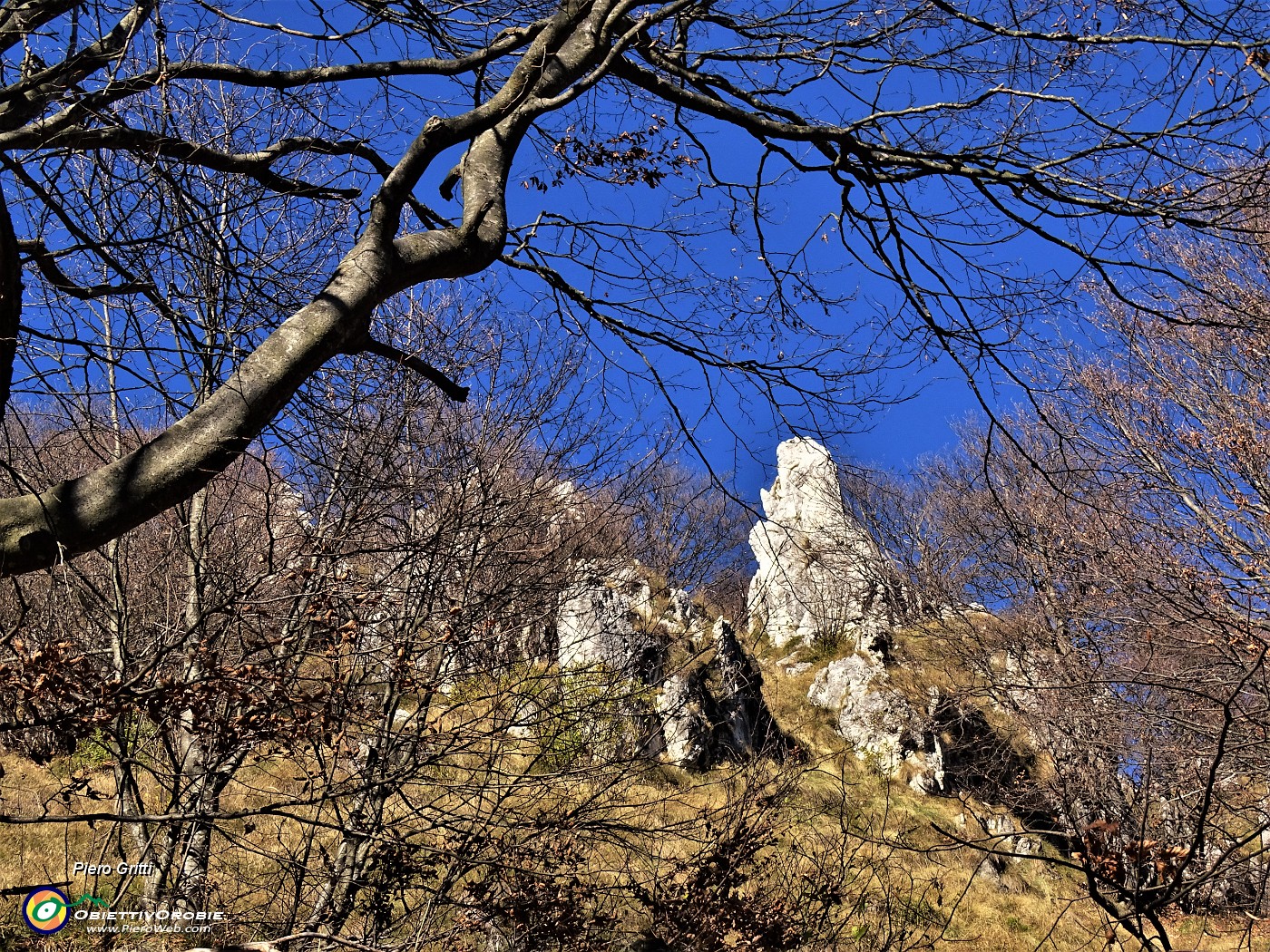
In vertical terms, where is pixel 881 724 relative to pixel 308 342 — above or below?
above

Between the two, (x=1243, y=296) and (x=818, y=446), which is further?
(x=1243, y=296)

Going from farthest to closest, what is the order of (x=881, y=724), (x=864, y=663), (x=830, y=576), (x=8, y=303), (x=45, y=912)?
(x=864, y=663) → (x=881, y=724) → (x=830, y=576) → (x=45, y=912) → (x=8, y=303)

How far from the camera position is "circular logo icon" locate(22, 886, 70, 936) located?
4.11m

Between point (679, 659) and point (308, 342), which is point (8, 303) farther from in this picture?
point (679, 659)

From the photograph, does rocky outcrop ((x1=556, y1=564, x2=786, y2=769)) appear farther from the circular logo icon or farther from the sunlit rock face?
the circular logo icon

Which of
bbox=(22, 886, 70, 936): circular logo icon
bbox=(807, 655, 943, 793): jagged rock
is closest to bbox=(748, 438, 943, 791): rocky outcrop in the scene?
bbox=(807, 655, 943, 793): jagged rock

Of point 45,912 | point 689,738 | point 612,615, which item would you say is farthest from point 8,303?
point 689,738

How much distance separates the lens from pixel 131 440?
5.16 meters

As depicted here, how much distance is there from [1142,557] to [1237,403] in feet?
8.13

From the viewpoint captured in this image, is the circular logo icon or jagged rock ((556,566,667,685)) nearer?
the circular logo icon

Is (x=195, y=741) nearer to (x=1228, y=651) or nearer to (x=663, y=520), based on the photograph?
→ (x=663, y=520)

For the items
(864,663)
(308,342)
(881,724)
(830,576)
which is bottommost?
(308,342)

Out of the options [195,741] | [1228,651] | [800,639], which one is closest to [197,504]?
[195,741]

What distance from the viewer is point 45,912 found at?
4.25 metres
